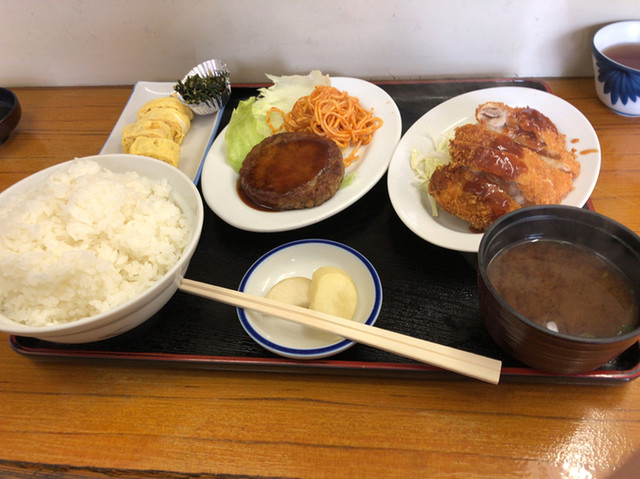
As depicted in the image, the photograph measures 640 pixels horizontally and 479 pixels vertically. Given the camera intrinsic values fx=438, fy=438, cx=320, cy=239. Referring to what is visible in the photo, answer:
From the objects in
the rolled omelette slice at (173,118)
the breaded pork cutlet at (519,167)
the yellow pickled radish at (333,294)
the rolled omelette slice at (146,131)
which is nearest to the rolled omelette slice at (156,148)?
the rolled omelette slice at (146,131)

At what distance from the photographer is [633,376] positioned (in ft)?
4.63

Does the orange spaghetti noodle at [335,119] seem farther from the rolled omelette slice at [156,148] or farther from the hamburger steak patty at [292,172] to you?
the rolled omelette slice at [156,148]

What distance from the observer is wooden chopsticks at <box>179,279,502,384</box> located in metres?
1.32

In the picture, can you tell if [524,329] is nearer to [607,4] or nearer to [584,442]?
[584,442]

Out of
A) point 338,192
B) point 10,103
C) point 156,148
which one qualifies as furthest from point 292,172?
point 10,103

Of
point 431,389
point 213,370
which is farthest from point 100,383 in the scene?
point 431,389

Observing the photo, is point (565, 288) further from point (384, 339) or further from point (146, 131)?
point (146, 131)

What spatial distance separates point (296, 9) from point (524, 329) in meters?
2.13

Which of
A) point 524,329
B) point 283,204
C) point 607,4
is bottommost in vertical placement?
point 283,204

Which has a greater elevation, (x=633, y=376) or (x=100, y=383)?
(x=633, y=376)

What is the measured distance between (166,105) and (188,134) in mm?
201

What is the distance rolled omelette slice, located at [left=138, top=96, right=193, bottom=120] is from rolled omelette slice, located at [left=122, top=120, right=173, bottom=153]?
143 mm

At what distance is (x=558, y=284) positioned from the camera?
1381mm

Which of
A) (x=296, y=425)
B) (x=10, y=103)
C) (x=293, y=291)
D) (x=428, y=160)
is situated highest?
(x=10, y=103)
